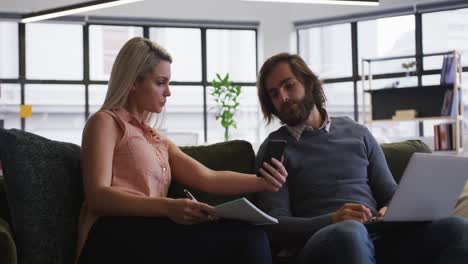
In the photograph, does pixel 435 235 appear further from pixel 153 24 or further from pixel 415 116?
pixel 153 24

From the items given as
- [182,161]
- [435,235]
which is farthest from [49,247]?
[435,235]

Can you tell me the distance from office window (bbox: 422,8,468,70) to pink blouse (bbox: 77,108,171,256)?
567 centimetres

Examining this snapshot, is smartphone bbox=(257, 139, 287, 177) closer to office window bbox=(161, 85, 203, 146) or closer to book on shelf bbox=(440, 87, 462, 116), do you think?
book on shelf bbox=(440, 87, 462, 116)

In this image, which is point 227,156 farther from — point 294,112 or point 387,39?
point 387,39

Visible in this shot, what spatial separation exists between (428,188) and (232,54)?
6.31 m

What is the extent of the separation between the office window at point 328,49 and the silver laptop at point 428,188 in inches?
231

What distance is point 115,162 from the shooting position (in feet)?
6.13

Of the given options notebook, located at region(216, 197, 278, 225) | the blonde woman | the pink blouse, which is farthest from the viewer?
the pink blouse

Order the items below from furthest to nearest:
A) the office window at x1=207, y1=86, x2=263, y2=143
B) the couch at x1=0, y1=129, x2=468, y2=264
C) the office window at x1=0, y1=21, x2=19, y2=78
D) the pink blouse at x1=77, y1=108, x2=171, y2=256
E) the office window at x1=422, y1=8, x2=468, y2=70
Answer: the office window at x1=207, y1=86, x2=263, y2=143 < the office window at x1=0, y1=21, x2=19, y2=78 < the office window at x1=422, y1=8, x2=468, y2=70 < the pink blouse at x1=77, y1=108, x2=171, y2=256 < the couch at x1=0, y1=129, x2=468, y2=264

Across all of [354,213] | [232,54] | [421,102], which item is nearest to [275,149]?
[354,213]

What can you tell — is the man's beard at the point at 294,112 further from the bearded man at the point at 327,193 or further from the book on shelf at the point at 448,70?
the book on shelf at the point at 448,70

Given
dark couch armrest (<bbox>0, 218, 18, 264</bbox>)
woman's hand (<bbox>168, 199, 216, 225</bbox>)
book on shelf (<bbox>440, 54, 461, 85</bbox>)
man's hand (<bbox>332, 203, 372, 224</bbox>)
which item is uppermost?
book on shelf (<bbox>440, 54, 461, 85</bbox>)

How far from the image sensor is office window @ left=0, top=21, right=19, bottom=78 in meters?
7.13

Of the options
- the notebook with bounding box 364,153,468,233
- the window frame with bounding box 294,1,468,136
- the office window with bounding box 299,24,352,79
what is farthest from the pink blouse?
the office window with bounding box 299,24,352,79
